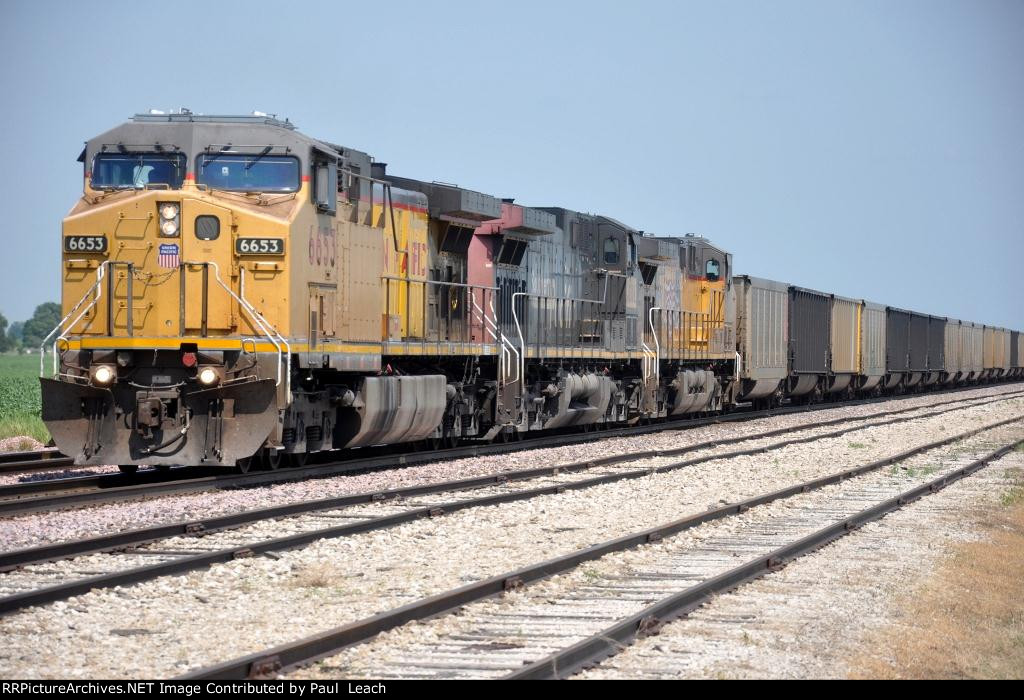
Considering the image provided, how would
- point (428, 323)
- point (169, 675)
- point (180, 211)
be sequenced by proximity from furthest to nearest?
point (428, 323) → point (180, 211) → point (169, 675)

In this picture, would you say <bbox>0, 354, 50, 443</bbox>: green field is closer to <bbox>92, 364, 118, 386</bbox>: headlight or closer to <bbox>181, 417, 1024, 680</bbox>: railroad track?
<bbox>92, 364, 118, 386</bbox>: headlight

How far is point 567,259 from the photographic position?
74.1 feet

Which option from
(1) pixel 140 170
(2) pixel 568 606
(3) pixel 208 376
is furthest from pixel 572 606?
(1) pixel 140 170

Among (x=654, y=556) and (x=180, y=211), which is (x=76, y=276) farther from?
(x=654, y=556)

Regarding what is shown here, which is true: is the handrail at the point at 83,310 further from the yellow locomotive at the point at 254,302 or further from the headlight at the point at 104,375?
the headlight at the point at 104,375

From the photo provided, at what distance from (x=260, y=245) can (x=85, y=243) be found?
1.90 metres

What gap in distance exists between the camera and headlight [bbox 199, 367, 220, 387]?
40.8 ft

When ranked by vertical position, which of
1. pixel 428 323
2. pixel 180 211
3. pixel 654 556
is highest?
pixel 180 211

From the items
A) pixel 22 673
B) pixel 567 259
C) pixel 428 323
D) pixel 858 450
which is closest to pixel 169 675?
pixel 22 673

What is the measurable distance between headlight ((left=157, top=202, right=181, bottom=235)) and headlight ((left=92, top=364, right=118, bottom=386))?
5.14 feet

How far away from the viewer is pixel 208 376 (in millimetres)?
12453

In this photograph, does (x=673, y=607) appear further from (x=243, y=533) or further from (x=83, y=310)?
(x=83, y=310)

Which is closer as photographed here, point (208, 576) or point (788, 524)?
point (208, 576)

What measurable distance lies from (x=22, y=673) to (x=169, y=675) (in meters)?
0.69
